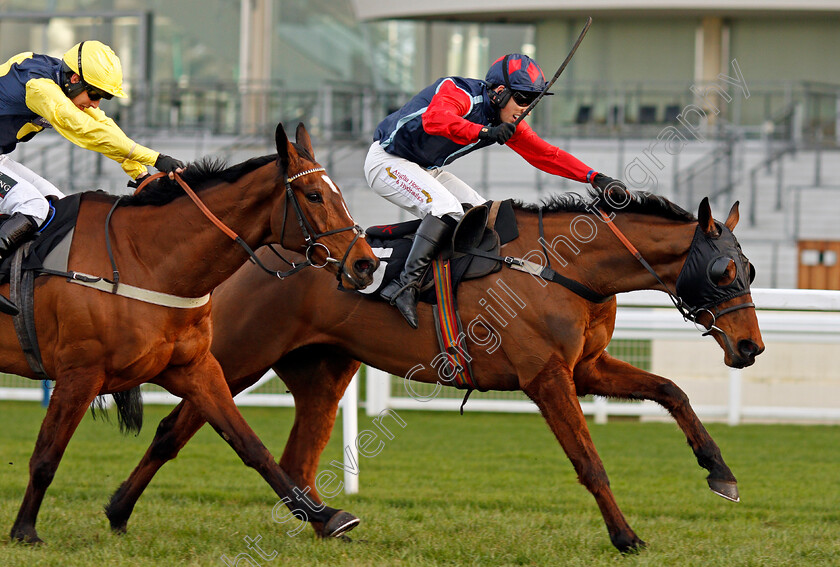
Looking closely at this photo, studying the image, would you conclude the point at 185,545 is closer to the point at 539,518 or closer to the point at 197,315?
the point at 197,315

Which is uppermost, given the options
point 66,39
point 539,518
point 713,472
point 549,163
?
point 66,39

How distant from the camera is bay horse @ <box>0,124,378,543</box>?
4.12 meters

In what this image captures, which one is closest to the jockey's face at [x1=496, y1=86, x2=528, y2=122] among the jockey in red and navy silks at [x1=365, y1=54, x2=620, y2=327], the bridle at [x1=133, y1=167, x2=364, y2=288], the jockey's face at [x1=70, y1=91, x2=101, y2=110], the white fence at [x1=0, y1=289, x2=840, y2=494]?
the jockey in red and navy silks at [x1=365, y1=54, x2=620, y2=327]

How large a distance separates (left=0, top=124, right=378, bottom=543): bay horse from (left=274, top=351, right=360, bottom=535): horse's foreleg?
2.45 feet

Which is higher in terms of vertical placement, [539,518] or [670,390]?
[670,390]

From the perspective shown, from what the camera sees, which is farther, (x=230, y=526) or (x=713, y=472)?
(x=230, y=526)

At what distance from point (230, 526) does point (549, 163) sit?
232 cm

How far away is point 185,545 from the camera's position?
4461 millimetres

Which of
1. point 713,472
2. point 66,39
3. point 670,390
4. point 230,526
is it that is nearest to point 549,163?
point 670,390

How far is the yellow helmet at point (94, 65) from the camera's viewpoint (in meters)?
4.34

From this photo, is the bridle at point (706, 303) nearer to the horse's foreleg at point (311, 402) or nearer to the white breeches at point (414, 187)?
the white breeches at point (414, 187)

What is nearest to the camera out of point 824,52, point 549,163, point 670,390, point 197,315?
point 197,315

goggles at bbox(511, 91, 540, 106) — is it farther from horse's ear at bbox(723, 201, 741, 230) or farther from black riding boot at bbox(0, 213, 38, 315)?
black riding boot at bbox(0, 213, 38, 315)

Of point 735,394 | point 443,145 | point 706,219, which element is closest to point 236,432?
point 443,145
